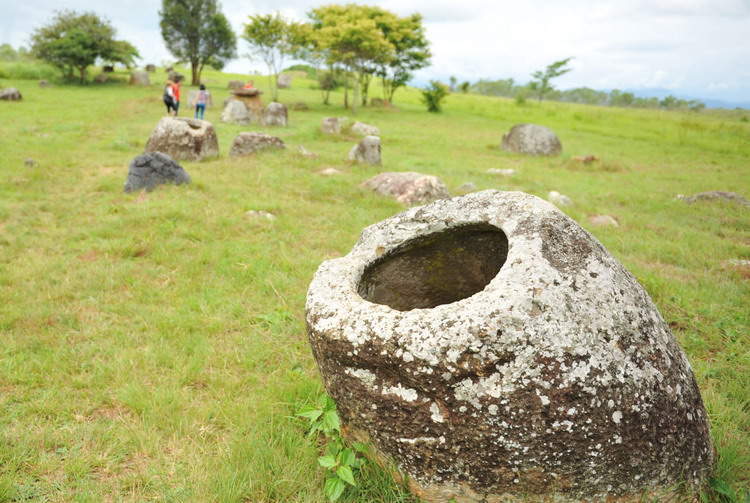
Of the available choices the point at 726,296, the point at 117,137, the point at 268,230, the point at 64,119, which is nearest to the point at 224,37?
the point at 64,119

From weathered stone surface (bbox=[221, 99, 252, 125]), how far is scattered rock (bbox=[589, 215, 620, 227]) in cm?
1875

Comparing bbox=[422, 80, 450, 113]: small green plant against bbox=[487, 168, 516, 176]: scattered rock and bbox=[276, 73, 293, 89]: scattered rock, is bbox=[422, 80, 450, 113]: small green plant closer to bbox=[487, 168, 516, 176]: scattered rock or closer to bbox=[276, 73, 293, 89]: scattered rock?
bbox=[276, 73, 293, 89]: scattered rock

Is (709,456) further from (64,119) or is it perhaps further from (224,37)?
(224,37)

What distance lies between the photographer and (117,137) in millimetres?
17156

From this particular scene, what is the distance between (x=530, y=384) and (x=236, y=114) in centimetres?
2464

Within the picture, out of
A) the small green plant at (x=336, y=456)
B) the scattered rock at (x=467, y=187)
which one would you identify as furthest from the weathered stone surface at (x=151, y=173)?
the small green plant at (x=336, y=456)

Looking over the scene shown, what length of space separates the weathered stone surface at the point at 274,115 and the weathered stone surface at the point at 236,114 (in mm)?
1271

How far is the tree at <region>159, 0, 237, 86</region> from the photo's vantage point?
1692 inches

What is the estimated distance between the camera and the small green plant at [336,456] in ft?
9.66

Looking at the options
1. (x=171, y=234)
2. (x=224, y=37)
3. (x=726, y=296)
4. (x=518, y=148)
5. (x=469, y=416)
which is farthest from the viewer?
(x=224, y=37)

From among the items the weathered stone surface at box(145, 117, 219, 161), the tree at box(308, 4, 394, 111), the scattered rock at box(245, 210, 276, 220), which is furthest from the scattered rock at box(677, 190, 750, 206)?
the tree at box(308, 4, 394, 111)

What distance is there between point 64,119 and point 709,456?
24461 mm

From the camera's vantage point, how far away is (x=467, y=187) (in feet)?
40.7

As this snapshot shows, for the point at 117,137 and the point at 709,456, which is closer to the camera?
the point at 709,456
